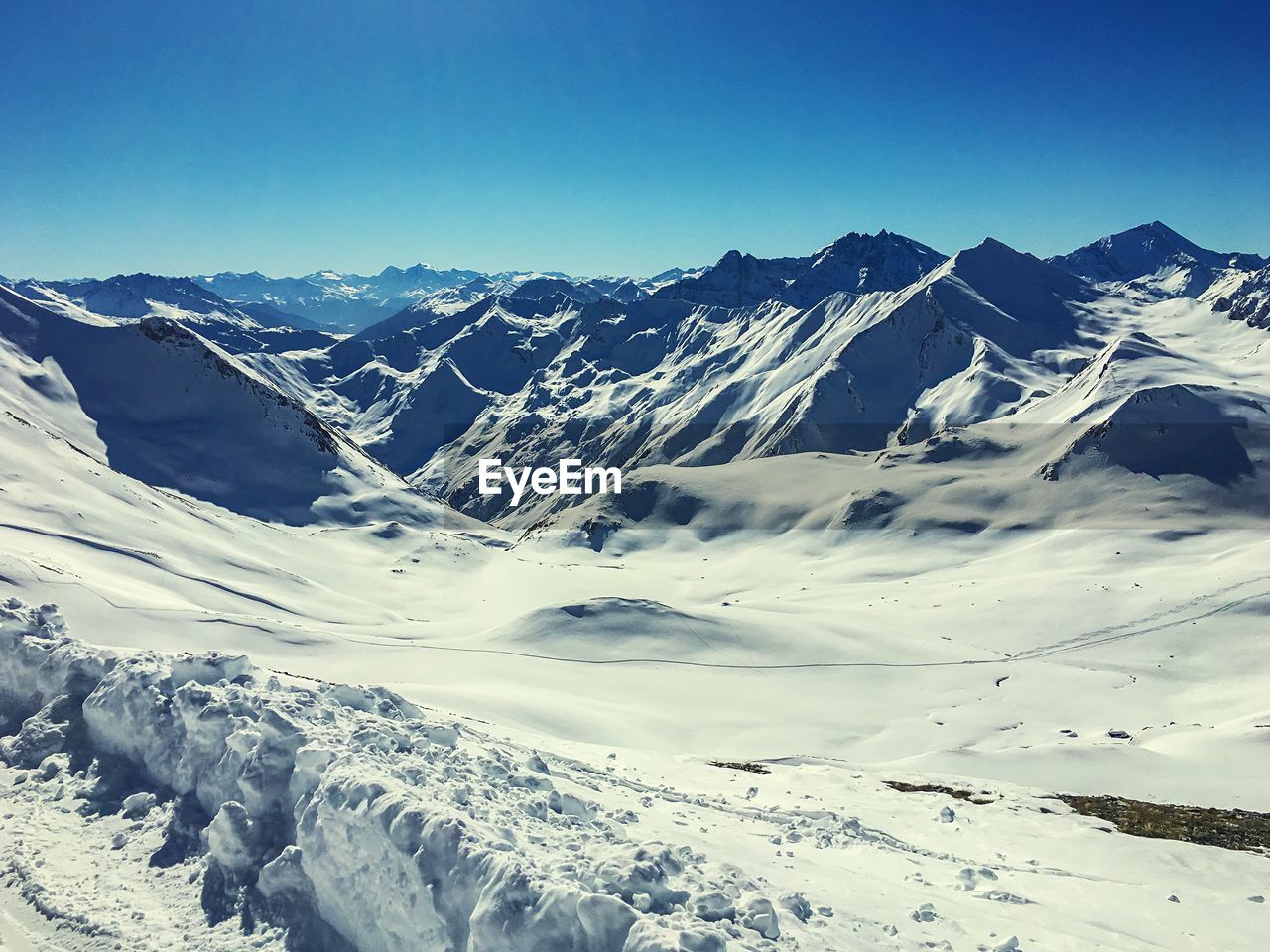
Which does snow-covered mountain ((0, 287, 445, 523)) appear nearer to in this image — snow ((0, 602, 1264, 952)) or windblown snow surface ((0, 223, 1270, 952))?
windblown snow surface ((0, 223, 1270, 952))

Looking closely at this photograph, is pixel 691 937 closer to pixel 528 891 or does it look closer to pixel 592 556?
pixel 528 891

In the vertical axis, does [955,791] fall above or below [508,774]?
below

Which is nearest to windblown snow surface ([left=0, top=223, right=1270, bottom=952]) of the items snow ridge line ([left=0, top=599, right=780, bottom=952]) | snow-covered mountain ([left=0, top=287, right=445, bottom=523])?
snow ridge line ([left=0, top=599, right=780, bottom=952])

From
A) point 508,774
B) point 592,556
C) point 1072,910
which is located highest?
point 508,774

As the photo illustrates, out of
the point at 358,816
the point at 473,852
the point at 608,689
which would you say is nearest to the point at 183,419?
the point at 608,689

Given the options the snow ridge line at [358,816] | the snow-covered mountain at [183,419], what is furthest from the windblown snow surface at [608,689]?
the snow-covered mountain at [183,419]

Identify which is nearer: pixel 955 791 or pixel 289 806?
pixel 289 806

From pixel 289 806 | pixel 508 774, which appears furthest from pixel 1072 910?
pixel 289 806

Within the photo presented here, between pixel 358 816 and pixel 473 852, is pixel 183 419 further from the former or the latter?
pixel 473 852
